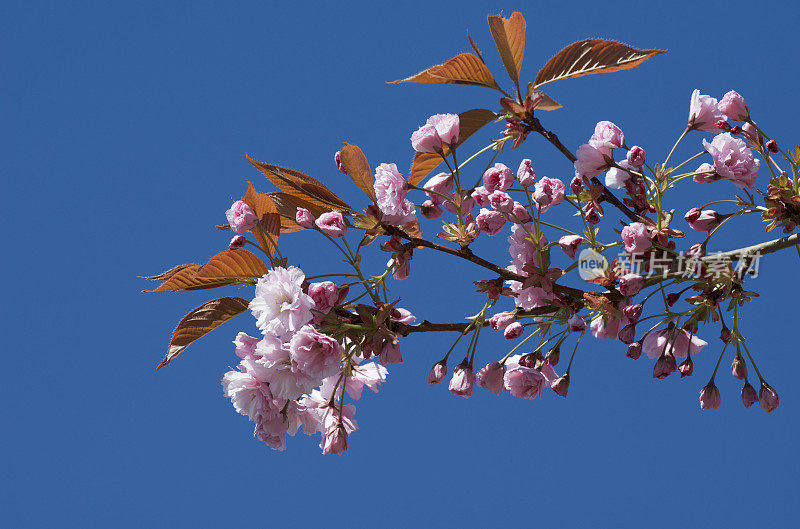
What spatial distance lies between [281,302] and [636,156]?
0.65m

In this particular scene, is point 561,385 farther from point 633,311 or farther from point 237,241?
point 237,241

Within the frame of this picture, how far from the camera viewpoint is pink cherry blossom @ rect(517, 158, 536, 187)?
1349 mm

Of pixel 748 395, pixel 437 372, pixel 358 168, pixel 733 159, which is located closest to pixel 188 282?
pixel 358 168

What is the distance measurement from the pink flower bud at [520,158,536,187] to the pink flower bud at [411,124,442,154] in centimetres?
15

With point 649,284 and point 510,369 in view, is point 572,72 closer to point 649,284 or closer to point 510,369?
point 649,284

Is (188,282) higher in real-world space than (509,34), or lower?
lower

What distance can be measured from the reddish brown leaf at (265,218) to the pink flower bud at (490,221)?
350 millimetres

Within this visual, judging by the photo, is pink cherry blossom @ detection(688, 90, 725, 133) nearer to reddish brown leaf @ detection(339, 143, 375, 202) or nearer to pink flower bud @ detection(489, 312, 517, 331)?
pink flower bud @ detection(489, 312, 517, 331)

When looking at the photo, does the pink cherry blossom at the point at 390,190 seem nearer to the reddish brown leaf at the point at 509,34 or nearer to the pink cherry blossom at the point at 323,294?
the pink cherry blossom at the point at 323,294

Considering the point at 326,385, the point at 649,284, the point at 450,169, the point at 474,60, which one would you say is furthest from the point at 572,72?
the point at 326,385

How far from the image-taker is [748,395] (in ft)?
4.75

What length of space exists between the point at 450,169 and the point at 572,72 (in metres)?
0.29

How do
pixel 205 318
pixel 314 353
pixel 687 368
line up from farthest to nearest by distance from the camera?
pixel 687 368 < pixel 205 318 < pixel 314 353

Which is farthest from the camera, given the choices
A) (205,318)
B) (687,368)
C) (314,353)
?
(687,368)
